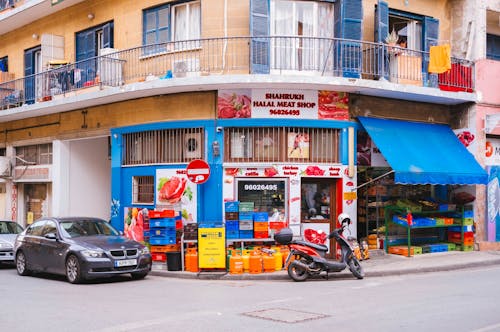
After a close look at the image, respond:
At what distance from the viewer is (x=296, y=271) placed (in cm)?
1362

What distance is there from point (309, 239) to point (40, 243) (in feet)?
23.3

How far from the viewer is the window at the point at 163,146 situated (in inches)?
670

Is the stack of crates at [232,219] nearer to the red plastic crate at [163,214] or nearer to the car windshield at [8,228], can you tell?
the red plastic crate at [163,214]

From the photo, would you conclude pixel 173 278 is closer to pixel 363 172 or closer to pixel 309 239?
pixel 309 239

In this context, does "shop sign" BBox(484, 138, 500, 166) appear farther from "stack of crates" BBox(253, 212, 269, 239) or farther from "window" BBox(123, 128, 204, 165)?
"window" BBox(123, 128, 204, 165)

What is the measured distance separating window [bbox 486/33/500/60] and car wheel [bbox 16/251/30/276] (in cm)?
1666

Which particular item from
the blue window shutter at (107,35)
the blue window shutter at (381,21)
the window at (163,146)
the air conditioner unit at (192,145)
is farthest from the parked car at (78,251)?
the blue window shutter at (381,21)

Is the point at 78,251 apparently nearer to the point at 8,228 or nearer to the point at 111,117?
the point at 8,228

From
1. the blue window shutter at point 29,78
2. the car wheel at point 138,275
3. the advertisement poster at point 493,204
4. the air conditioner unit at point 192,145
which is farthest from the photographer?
the blue window shutter at point 29,78

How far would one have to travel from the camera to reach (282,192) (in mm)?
16594

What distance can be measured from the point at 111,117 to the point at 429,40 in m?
10.3

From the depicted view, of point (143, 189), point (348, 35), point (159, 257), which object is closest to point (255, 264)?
point (159, 257)

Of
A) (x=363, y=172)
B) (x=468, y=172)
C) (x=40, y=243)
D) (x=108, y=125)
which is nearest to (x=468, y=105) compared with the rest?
(x=468, y=172)

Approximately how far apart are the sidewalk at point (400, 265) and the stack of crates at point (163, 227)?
0.67 metres
